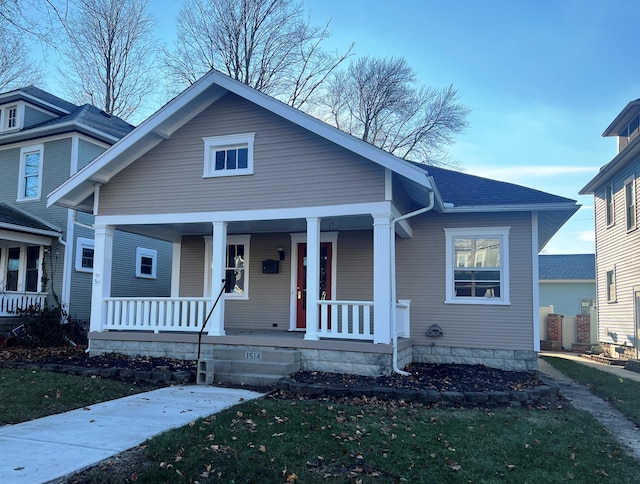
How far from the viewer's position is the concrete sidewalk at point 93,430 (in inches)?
164

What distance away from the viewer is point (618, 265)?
53.0ft

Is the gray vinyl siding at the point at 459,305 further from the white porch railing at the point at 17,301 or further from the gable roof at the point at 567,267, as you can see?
the gable roof at the point at 567,267

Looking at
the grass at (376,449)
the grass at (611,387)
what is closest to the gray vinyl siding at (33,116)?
the grass at (376,449)

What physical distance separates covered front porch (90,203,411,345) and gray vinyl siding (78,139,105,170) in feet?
14.3

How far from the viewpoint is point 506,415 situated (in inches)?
254

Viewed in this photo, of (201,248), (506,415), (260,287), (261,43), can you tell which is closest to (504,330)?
(506,415)

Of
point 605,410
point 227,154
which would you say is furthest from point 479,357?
point 227,154

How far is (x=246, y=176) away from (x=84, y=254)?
7841 mm

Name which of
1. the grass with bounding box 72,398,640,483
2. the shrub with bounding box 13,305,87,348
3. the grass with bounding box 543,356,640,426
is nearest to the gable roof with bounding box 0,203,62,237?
the shrub with bounding box 13,305,87,348

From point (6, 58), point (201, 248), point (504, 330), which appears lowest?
point (504, 330)

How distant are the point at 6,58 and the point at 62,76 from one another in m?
10.1

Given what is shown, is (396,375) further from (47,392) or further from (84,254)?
(84,254)

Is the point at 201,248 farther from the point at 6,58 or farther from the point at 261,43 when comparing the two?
the point at 261,43

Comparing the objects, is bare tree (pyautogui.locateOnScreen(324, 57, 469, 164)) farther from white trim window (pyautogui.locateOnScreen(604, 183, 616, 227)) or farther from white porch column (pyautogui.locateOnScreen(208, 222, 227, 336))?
white porch column (pyautogui.locateOnScreen(208, 222, 227, 336))
